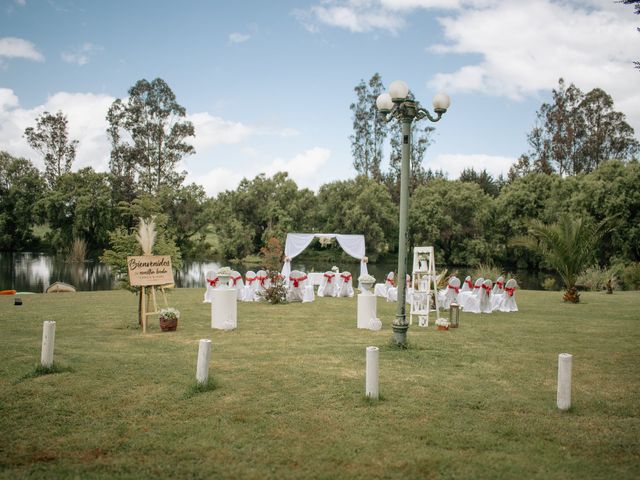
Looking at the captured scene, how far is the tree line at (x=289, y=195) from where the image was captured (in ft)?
151

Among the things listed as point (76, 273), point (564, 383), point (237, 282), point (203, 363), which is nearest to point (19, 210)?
point (76, 273)

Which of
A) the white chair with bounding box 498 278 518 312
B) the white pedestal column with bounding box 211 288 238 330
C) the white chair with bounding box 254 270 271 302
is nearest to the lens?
the white pedestal column with bounding box 211 288 238 330

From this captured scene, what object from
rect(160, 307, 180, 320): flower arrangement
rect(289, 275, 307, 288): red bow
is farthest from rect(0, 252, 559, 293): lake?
rect(160, 307, 180, 320): flower arrangement

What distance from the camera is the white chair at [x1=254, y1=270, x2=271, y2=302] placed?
18.1 meters

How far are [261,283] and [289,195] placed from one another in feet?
111

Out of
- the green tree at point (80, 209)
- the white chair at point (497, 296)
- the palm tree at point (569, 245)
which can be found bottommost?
the white chair at point (497, 296)

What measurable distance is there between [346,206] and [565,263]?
98.5 ft

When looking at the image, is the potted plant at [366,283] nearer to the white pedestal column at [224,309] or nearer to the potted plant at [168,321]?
the white pedestal column at [224,309]

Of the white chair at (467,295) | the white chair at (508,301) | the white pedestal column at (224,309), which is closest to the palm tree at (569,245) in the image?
the white chair at (508,301)

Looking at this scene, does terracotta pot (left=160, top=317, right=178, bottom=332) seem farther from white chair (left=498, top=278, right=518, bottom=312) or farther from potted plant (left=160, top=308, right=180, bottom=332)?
white chair (left=498, top=278, right=518, bottom=312)

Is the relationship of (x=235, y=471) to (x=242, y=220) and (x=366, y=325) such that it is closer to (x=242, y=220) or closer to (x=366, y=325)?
(x=366, y=325)

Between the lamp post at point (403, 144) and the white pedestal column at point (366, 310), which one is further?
the white pedestal column at point (366, 310)

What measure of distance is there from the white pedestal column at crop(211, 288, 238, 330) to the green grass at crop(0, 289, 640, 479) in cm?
44

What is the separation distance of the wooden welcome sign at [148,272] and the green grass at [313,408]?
0.90 m
